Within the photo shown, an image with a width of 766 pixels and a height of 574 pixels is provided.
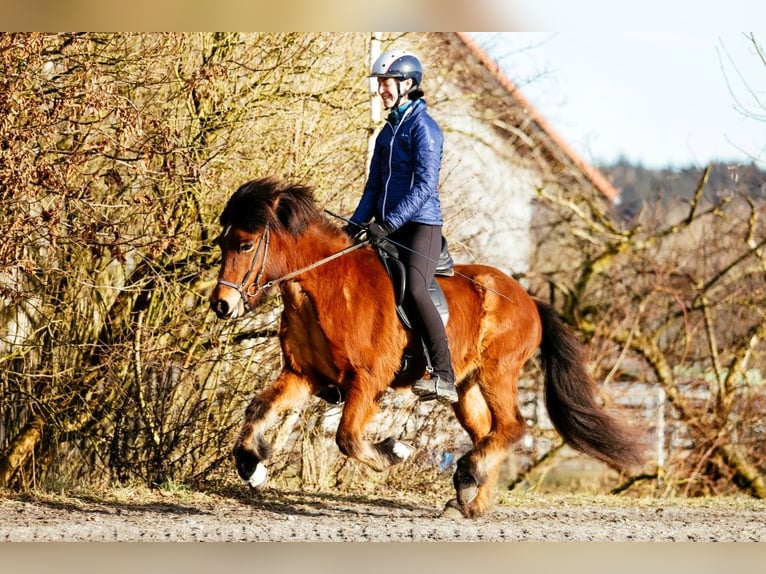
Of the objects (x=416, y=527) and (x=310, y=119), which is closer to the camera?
(x=416, y=527)

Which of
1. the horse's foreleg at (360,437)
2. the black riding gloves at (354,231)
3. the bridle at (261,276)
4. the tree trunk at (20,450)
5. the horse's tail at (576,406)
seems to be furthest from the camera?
the tree trunk at (20,450)

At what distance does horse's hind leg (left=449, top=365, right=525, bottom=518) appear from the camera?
7.85 m

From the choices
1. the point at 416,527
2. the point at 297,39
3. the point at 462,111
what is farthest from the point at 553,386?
the point at 462,111

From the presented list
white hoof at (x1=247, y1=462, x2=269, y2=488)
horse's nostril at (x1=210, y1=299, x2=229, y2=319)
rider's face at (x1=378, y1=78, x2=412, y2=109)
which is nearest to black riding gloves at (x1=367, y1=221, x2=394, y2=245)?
rider's face at (x1=378, y1=78, x2=412, y2=109)

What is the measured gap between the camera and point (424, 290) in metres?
7.46

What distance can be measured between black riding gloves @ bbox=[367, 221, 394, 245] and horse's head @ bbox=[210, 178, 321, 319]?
0.43 metres

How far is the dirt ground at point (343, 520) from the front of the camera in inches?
272

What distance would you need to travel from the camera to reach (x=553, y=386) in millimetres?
8891

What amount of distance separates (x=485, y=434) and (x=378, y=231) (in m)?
1.96

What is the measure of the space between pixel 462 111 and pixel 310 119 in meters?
4.63

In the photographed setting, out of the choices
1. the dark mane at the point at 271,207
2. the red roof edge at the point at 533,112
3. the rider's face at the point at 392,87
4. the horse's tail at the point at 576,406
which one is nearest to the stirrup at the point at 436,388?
the dark mane at the point at 271,207

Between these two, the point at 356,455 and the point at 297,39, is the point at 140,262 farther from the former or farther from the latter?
the point at 356,455

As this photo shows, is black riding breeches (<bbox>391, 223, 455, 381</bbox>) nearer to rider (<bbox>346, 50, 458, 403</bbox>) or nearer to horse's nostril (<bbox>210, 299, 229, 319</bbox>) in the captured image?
rider (<bbox>346, 50, 458, 403</bbox>)

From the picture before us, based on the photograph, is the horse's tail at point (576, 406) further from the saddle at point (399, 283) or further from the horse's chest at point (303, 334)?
the horse's chest at point (303, 334)
